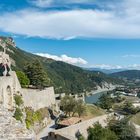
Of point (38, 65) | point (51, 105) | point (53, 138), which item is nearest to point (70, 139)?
point (53, 138)

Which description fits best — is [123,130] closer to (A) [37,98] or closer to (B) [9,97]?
(A) [37,98]

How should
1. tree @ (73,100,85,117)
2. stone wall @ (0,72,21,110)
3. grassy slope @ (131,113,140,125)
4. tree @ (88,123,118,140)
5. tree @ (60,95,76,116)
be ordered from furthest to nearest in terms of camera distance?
grassy slope @ (131,113,140,125) < tree @ (73,100,85,117) < tree @ (60,95,76,116) < tree @ (88,123,118,140) < stone wall @ (0,72,21,110)

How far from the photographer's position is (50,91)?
5106 cm

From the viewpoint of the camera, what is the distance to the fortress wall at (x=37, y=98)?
39.8 meters

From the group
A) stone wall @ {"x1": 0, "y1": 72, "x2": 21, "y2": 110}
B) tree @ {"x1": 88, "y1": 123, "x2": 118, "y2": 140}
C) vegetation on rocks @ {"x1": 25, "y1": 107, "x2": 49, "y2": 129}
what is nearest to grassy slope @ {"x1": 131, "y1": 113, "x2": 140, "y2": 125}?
vegetation on rocks @ {"x1": 25, "y1": 107, "x2": 49, "y2": 129}

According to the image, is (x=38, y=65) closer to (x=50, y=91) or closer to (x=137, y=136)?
(x=50, y=91)

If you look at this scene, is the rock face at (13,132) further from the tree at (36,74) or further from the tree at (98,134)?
the tree at (36,74)

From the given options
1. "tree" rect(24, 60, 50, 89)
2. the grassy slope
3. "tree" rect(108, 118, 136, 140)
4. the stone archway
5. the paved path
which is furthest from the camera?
the grassy slope

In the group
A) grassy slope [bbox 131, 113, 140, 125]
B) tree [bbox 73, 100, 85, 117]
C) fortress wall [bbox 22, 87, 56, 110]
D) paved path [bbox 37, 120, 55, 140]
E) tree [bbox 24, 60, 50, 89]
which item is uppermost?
tree [bbox 24, 60, 50, 89]

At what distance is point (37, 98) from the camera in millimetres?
43406

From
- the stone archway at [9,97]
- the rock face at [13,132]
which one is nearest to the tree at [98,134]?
the stone archway at [9,97]

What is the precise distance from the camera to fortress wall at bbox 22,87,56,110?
39816 mm

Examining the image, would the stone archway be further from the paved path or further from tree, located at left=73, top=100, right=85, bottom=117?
tree, located at left=73, top=100, right=85, bottom=117

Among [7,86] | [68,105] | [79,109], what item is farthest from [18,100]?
[79,109]
